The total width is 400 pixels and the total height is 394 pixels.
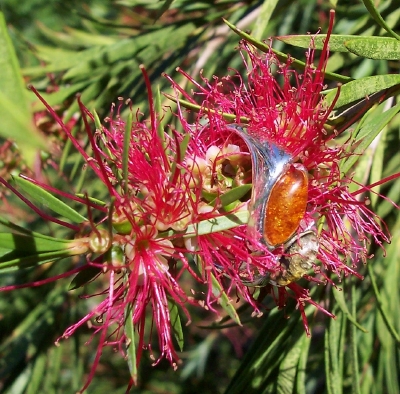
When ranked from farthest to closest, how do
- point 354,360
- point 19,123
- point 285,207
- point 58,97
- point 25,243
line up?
point 58,97 → point 354,360 → point 285,207 → point 25,243 → point 19,123

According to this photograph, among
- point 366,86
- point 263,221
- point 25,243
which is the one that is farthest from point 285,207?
point 25,243

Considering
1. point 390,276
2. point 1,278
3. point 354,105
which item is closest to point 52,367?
point 1,278

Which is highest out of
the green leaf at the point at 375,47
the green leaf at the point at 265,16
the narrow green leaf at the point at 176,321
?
the green leaf at the point at 265,16

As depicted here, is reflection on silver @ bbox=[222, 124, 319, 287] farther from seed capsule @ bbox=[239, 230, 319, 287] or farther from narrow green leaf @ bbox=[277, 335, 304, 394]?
narrow green leaf @ bbox=[277, 335, 304, 394]

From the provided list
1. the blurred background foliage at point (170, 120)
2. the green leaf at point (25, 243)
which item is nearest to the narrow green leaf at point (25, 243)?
the green leaf at point (25, 243)

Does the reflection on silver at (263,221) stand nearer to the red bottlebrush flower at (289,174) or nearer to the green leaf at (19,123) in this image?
the red bottlebrush flower at (289,174)

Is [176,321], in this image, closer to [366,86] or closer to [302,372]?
[302,372]
